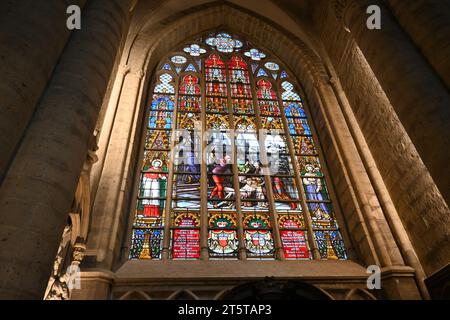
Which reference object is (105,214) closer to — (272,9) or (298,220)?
(298,220)

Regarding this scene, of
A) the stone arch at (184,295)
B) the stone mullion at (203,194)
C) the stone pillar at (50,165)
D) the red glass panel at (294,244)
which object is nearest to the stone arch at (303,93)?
the red glass panel at (294,244)

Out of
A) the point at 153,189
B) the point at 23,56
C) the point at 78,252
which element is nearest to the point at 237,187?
the point at 153,189

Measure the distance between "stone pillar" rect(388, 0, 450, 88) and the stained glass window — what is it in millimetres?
3585

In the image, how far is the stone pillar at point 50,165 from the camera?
2609 mm

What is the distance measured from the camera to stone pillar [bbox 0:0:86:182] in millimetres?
2990

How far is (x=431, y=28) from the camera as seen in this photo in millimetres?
5121

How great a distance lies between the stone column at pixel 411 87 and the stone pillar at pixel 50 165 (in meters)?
3.98

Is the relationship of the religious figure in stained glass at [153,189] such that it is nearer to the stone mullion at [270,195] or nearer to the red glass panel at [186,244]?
the red glass panel at [186,244]

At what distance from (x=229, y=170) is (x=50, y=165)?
5.13 meters

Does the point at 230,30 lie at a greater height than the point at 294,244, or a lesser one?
greater

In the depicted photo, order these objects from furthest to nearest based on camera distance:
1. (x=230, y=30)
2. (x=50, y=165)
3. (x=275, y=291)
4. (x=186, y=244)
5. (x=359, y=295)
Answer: (x=230, y=30), (x=186, y=244), (x=359, y=295), (x=275, y=291), (x=50, y=165)

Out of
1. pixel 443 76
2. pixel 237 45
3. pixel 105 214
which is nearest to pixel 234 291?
pixel 105 214

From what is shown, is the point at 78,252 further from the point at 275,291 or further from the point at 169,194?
the point at 275,291

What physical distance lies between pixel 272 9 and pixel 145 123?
18.0ft
